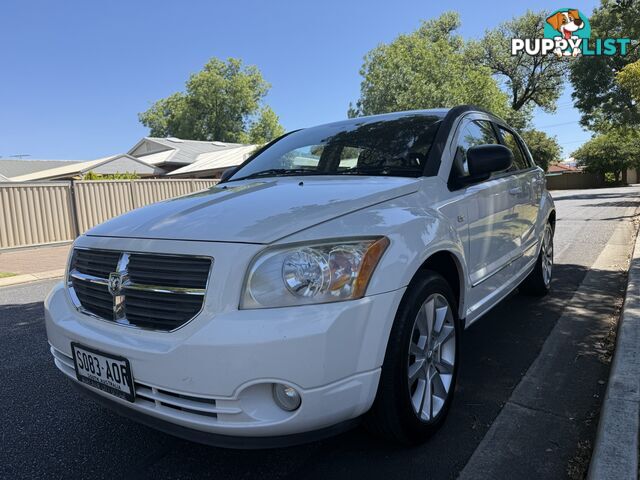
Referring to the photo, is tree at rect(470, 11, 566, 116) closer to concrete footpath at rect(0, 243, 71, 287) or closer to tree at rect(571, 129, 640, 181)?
tree at rect(571, 129, 640, 181)

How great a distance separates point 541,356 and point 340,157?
2032 millimetres

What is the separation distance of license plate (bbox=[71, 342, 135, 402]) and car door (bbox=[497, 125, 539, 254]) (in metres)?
2.91

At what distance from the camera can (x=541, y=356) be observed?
3457 millimetres

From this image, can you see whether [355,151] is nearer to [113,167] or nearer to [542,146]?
[113,167]

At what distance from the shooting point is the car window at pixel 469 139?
302 centimetres

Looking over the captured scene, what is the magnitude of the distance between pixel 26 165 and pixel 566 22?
38051 millimetres

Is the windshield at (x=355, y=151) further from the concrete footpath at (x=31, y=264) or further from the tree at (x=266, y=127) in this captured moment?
the tree at (x=266, y=127)

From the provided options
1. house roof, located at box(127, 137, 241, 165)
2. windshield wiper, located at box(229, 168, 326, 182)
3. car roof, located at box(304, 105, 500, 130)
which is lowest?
windshield wiper, located at box(229, 168, 326, 182)

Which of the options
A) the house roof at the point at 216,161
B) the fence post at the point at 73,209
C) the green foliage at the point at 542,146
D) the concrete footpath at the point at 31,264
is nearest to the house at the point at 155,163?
the house roof at the point at 216,161

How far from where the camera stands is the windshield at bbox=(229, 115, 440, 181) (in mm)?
2959

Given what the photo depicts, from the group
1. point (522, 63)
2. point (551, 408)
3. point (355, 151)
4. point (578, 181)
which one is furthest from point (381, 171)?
point (578, 181)

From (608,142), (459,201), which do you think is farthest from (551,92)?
(459,201)

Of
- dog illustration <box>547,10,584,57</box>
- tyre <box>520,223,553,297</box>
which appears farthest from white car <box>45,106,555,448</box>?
dog illustration <box>547,10,584,57</box>

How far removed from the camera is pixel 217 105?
175 ft
